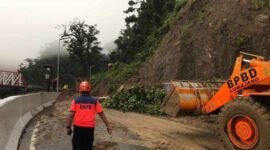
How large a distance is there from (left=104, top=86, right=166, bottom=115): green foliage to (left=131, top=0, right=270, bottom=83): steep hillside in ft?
12.8

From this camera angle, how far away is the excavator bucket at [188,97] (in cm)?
1417

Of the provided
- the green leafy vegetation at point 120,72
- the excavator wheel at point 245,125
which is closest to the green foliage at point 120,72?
the green leafy vegetation at point 120,72

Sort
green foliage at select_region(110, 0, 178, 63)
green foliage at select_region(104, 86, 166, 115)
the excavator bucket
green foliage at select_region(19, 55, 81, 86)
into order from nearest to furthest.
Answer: the excavator bucket
green foliage at select_region(104, 86, 166, 115)
green foliage at select_region(110, 0, 178, 63)
green foliage at select_region(19, 55, 81, 86)

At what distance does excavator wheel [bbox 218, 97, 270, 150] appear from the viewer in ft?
31.6

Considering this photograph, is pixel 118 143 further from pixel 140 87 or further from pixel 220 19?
pixel 220 19

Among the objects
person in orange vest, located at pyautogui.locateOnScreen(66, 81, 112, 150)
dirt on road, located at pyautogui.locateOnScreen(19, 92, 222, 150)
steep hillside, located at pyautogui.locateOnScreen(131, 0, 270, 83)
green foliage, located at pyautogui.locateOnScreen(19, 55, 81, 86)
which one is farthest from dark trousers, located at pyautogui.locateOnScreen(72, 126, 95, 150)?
green foliage, located at pyautogui.locateOnScreen(19, 55, 81, 86)

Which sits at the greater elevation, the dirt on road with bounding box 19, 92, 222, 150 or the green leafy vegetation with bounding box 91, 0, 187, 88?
the green leafy vegetation with bounding box 91, 0, 187, 88

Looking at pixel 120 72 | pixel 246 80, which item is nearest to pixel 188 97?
pixel 246 80

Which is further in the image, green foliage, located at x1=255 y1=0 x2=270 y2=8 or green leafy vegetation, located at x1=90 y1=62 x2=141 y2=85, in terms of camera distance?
green leafy vegetation, located at x1=90 y1=62 x2=141 y2=85

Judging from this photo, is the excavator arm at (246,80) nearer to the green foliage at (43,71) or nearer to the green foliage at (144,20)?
the green foliage at (144,20)

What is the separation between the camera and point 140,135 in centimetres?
1374

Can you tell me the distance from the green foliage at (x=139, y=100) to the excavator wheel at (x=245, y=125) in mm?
10500

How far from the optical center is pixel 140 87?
24016 mm

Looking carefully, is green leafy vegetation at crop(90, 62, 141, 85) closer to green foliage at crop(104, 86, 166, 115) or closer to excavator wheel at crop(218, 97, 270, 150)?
green foliage at crop(104, 86, 166, 115)
